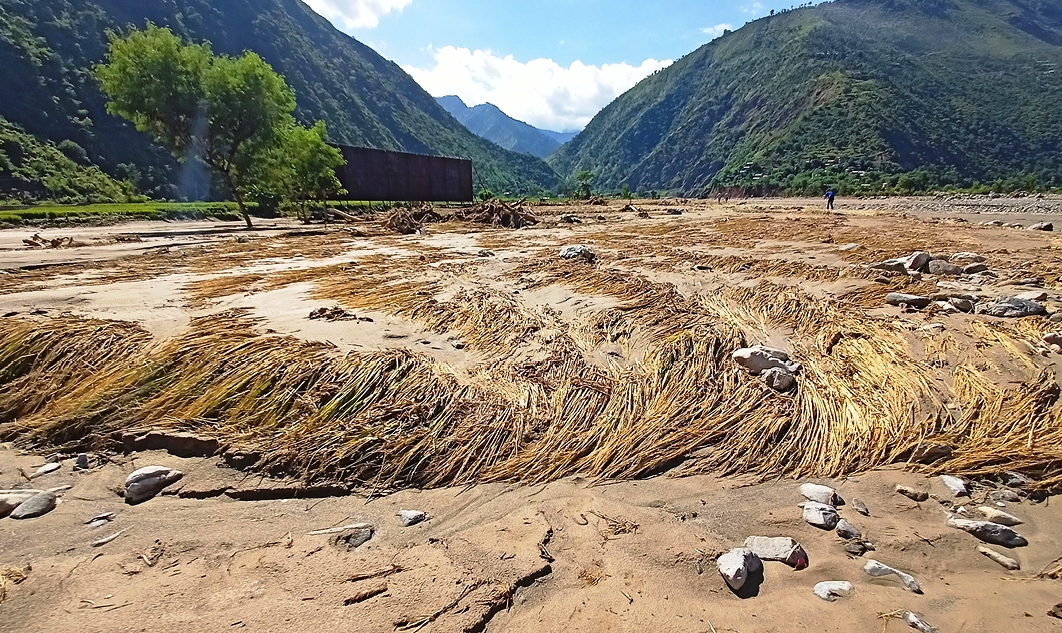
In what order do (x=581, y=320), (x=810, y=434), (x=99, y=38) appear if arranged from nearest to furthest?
(x=810, y=434)
(x=581, y=320)
(x=99, y=38)

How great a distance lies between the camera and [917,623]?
209 cm

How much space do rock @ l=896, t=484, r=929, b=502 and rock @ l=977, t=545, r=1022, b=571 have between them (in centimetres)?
43

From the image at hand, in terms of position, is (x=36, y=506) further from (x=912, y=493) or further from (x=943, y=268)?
(x=943, y=268)

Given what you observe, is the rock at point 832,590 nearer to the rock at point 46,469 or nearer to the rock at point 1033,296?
the rock at point 46,469

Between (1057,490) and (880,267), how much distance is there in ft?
22.7

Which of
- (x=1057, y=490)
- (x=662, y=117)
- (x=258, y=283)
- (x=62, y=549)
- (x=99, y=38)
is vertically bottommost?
(x=62, y=549)

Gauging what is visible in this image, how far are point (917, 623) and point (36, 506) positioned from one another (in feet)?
15.3

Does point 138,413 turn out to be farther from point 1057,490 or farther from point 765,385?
point 1057,490

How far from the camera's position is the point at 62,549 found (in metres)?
2.59

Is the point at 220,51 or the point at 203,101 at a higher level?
the point at 220,51

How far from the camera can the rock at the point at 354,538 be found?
263 centimetres

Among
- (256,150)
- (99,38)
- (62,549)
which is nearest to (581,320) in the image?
(62,549)

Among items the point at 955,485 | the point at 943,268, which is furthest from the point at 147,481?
the point at 943,268

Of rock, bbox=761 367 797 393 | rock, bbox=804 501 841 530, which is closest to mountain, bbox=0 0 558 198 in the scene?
rock, bbox=761 367 797 393
